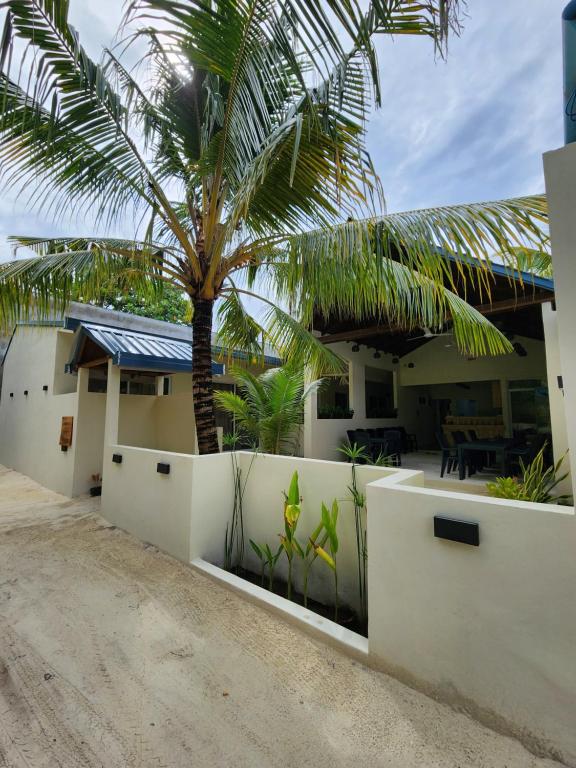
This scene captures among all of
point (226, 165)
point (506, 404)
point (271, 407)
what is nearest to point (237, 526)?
point (271, 407)

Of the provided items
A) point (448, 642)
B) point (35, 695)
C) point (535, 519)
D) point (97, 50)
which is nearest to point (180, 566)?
point (35, 695)

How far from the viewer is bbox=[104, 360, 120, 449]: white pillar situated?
613cm

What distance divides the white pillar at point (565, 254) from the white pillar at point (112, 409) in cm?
630

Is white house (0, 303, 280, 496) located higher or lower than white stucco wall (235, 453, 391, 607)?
higher

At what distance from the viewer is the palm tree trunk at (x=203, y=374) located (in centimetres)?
464

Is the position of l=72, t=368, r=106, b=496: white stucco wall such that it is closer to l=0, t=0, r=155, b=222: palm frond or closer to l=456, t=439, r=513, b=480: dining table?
l=0, t=0, r=155, b=222: palm frond

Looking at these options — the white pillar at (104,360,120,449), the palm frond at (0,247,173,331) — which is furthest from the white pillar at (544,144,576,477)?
the white pillar at (104,360,120,449)

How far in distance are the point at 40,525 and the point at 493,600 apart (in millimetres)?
6474

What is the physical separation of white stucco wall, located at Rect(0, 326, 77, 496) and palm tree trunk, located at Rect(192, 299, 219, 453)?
14.6ft

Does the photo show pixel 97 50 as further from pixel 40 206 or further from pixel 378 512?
pixel 378 512

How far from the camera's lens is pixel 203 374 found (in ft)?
15.4

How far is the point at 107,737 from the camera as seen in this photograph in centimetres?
195

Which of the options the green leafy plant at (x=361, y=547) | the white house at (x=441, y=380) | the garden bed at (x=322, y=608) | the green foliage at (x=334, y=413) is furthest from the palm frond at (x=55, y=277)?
the green foliage at (x=334, y=413)

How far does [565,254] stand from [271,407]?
4.11 m
